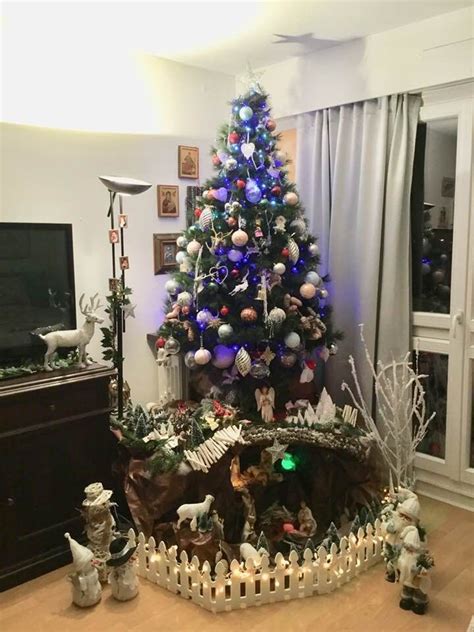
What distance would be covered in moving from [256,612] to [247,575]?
143 millimetres

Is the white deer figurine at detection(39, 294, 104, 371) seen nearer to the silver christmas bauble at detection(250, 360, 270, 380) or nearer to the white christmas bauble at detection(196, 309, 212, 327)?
the white christmas bauble at detection(196, 309, 212, 327)

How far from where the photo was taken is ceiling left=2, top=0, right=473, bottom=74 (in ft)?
9.45

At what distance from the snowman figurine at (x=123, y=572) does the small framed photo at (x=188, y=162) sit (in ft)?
7.60

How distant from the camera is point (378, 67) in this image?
3.29m

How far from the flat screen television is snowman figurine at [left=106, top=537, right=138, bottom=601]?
3.25ft

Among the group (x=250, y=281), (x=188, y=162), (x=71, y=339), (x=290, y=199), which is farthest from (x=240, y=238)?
(x=188, y=162)

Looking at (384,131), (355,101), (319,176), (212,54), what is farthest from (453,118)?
(212,54)

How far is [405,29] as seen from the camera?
316 cm

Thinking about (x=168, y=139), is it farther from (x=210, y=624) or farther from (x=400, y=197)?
(x=210, y=624)

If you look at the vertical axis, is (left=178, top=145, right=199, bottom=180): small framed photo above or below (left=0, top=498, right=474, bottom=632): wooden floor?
above

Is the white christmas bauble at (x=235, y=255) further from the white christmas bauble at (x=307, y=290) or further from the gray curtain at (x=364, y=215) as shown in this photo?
the gray curtain at (x=364, y=215)

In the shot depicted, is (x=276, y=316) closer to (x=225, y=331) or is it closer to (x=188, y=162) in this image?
(x=225, y=331)

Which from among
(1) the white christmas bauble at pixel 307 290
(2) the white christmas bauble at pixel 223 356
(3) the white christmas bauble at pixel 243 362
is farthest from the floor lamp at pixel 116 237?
(1) the white christmas bauble at pixel 307 290

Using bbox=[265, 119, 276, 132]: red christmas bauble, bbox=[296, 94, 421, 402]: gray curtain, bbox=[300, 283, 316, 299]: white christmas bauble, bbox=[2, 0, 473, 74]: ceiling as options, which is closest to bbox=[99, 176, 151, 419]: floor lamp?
bbox=[265, 119, 276, 132]: red christmas bauble
